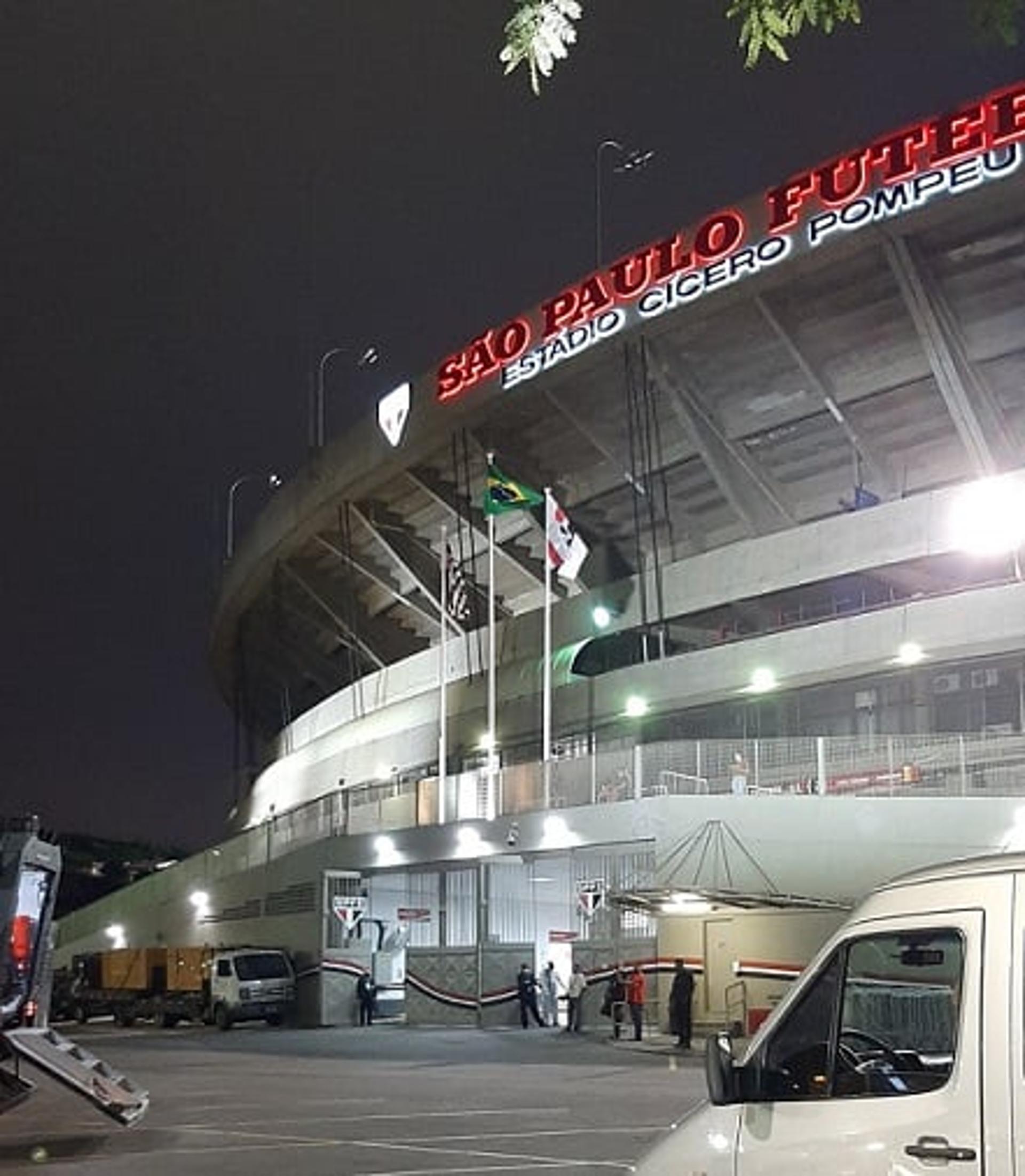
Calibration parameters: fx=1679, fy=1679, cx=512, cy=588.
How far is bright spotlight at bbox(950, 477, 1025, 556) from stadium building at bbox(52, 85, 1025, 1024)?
59 millimetres

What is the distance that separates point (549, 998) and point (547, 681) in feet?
25.3

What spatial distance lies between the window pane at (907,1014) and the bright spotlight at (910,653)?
31951 mm

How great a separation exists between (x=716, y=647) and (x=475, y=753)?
11.0 m

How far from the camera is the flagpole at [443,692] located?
40.1m

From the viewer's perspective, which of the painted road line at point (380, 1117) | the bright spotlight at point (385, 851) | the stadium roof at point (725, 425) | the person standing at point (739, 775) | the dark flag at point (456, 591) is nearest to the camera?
the painted road line at point (380, 1117)

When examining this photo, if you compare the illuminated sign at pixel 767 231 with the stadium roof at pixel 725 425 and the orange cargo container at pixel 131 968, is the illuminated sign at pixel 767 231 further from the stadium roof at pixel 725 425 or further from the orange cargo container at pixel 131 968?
the orange cargo container at pixel 131 968

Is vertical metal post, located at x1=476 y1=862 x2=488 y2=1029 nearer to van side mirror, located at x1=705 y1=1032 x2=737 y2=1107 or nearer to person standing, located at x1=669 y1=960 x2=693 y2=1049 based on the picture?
person standing, located at x1=669 y1=960 x2=693 y2=1049

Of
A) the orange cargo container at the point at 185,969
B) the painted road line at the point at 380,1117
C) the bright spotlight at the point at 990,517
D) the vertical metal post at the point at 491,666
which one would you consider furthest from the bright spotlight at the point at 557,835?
the painted road line at the point at 380,1117

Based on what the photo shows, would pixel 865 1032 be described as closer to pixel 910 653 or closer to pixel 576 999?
pixel 576 999

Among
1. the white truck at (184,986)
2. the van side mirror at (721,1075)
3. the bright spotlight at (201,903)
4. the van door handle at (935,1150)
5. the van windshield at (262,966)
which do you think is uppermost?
the van side mirror at (721,1075)

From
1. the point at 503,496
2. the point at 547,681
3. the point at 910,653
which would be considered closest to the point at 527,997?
the point at 547,681

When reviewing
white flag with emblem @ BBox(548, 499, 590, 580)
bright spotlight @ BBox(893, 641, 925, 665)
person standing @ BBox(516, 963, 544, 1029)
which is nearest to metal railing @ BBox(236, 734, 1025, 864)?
bright spotlight @ BBox(893, 641, 925, 665)

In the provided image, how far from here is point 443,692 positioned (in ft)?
153

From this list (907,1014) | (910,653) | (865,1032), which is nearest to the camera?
(865,1032)
